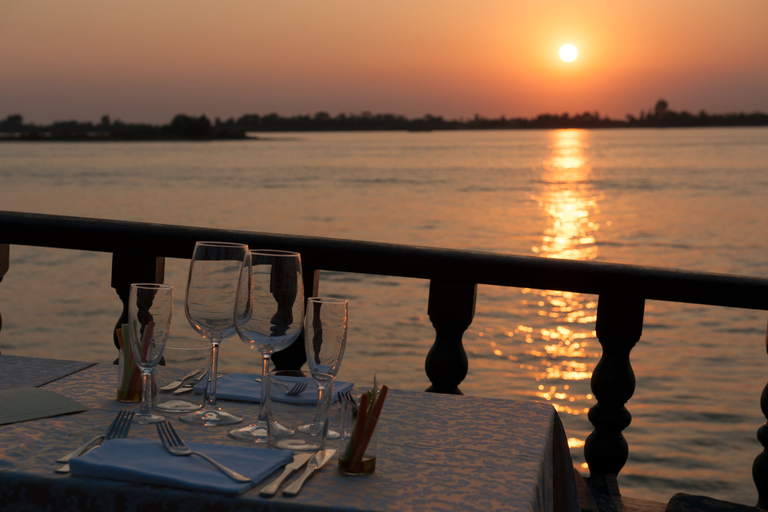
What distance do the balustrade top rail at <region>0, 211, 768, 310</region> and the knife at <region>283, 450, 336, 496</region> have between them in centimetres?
88

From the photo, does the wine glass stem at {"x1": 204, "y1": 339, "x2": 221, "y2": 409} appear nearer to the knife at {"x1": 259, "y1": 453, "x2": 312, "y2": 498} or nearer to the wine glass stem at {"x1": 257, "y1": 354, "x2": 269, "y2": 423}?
the wine glass stem at {"x1": 257, "y1": 354, "x2": 269, "y2": 423}

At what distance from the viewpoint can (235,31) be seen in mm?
36562

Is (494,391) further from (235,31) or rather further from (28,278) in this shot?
(235,31)

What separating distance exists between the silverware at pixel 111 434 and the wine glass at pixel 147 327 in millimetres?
35

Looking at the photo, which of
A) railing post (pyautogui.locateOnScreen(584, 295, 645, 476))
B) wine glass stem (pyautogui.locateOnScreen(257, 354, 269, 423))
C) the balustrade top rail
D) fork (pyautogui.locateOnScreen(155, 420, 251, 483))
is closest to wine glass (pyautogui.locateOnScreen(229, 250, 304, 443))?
wine glass stem (pyautogui.locateOnScreen(257, 354, 269, 423))

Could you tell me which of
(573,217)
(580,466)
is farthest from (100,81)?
(580,466)

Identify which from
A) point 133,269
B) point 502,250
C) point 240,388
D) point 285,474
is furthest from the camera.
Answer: point 502,250

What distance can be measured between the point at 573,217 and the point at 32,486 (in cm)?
3335

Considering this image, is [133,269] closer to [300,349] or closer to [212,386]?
[300,349]

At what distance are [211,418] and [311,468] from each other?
0.90ft

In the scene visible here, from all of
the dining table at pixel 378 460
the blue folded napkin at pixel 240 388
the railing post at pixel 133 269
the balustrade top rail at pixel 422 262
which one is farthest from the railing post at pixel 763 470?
the railing post at pixel 133 269

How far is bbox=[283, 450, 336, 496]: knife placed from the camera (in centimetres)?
95

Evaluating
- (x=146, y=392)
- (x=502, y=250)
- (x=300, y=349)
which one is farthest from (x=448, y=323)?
(x=502, y=250)

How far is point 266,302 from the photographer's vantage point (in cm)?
119
